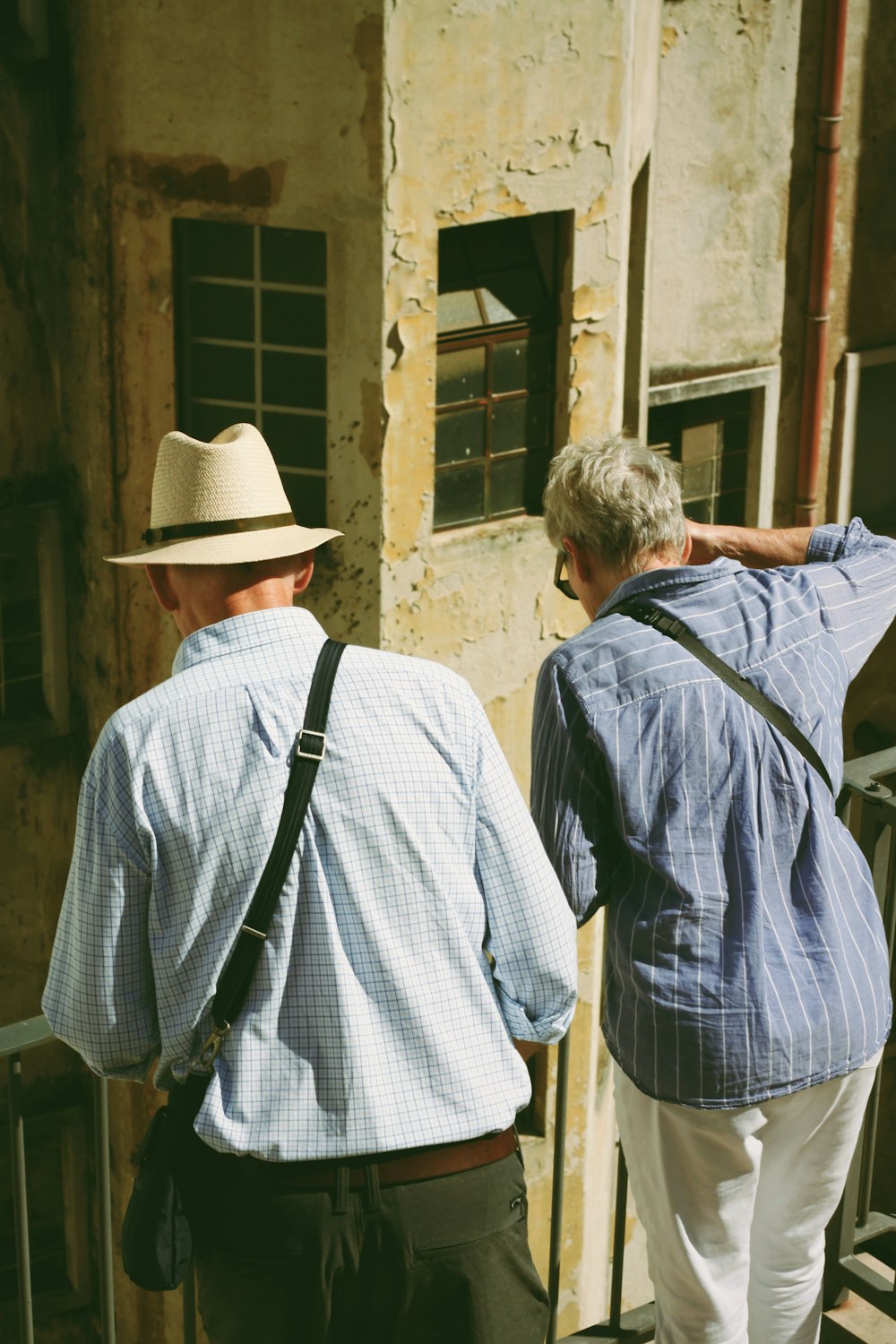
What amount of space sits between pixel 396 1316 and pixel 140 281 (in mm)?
6608

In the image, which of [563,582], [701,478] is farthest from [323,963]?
[701,478]

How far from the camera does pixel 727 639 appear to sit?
278 cm

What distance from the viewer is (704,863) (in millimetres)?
2650

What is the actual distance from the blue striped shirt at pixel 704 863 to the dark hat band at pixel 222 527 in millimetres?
506

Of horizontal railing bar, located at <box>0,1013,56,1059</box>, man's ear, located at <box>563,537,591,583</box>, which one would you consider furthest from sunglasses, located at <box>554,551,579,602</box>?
horizontal railing bar, located at <box>0,1013,56,1059</box>

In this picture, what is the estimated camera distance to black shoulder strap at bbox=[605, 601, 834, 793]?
271cm

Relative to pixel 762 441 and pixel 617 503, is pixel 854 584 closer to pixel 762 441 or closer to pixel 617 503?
pixel 617 503

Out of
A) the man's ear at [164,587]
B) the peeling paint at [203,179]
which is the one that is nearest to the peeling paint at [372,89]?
the peeling paint at [203,179]

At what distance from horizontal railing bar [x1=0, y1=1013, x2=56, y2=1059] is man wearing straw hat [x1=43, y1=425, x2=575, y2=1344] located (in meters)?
0.27

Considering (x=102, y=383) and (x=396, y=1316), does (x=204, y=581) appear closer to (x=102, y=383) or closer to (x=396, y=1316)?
(x=396, y=1316)

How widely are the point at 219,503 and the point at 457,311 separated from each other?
19.6 feet

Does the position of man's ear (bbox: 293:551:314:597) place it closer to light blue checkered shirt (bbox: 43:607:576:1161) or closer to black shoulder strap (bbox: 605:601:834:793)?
light blue checkered shirt (bbox: 43:607:576:1161)

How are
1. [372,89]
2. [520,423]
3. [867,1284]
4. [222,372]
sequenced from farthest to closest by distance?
1. [520,423]
2. [222,372]
3. [372,89]
4. [867,1284]

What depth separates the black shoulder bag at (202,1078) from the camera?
2.25 metres
